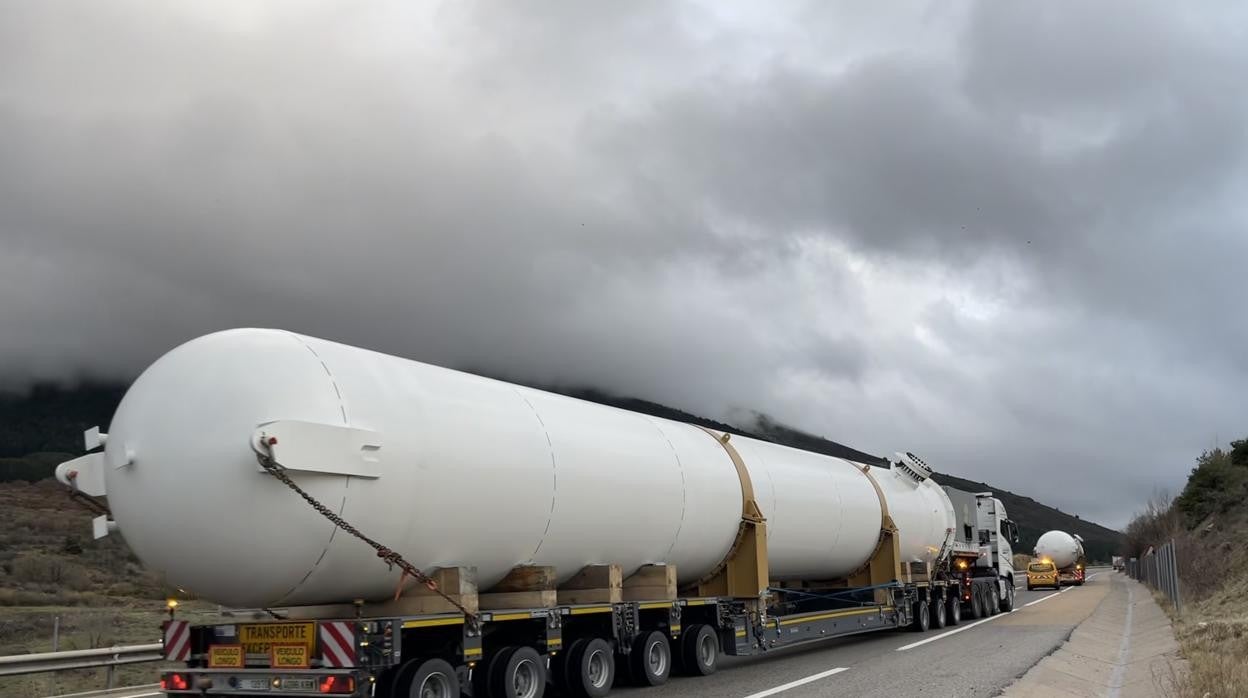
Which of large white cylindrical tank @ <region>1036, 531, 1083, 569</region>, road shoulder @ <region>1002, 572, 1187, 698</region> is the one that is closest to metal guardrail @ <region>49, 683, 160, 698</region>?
road shoulder @ <region>1002, 572, 1187, 698</region>

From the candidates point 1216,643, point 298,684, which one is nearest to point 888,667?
point 1216,643

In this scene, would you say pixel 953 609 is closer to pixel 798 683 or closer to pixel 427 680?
pixel 798 683

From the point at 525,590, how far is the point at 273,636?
9.71 ft

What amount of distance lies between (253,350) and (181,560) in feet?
6.12

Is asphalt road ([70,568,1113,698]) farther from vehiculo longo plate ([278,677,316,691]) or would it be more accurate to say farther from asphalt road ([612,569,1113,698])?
vehiculo longo plate ([278,677,316,691])

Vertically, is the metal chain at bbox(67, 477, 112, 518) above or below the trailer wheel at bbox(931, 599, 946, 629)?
above

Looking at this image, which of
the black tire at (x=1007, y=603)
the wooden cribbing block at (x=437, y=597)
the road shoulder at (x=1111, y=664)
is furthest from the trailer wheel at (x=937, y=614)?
the wooden cribbing block at (x=437, y=597)

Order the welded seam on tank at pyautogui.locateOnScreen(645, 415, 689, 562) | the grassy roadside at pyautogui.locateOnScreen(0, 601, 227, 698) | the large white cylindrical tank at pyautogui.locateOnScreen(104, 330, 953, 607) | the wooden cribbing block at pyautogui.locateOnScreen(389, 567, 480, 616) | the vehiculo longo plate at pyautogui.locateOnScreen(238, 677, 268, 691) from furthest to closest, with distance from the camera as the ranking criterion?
the grassy roadside at pyautogui.locateOnScreen(0, 601, 227, 698)
the welded seam on tank at pyautogui.locateOnScreen(645, 415, 689, 562)
the wooden cribbing block at pyautogui.locateOnScreen(389, 567, 480, 616)
the vehiculo longo plate at pyautogui.locateOnScreen(238, 677, 268, 691)
the large white cylindrical tank at pyautogui.locateOnScreen(104, 330, 953, 607)

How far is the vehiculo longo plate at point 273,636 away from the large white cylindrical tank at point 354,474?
28 cm

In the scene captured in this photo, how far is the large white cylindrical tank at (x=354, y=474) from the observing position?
8.62 m

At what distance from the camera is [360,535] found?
29.2 ft

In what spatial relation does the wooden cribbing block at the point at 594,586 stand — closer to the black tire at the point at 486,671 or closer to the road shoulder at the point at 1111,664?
the black tire at the point at 486,671

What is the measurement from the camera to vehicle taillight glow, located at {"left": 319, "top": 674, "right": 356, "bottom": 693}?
884 centimetres

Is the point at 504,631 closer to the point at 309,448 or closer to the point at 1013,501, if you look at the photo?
the point at 309,448
